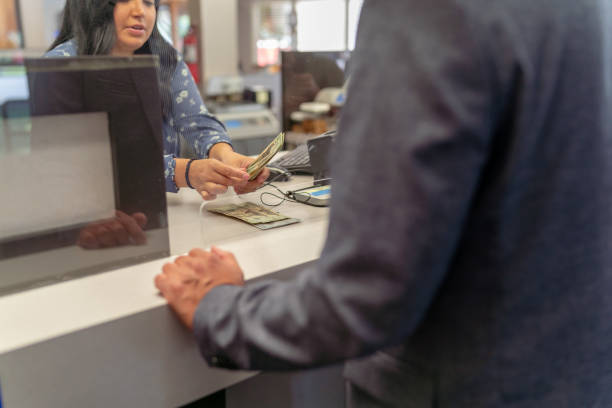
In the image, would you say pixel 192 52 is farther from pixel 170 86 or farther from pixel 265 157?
pixel 265 157

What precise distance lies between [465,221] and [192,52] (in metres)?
4.81

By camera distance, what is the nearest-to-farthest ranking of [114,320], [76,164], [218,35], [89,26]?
[114,320] < [76,164] < [89,26] < [218,35]

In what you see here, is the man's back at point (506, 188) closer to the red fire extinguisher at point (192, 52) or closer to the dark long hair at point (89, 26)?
the dark long hair at point (89, 26)

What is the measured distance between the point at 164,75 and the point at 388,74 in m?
1.25

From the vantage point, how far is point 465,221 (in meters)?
0.55

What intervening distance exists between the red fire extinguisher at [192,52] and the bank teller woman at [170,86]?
288 centimetres

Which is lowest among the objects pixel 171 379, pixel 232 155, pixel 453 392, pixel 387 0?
pixel 171 379

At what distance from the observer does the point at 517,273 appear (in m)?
0.56

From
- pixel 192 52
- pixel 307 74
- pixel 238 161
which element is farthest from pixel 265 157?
pixel 192 52

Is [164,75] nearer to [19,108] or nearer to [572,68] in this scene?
[19,108]

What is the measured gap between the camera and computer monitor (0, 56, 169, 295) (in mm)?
813

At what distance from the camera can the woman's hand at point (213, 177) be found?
123cm

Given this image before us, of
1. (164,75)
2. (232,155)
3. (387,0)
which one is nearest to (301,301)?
(387,0)

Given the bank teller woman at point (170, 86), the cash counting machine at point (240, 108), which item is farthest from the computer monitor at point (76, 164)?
the cash counting machine at point (240, 108)
